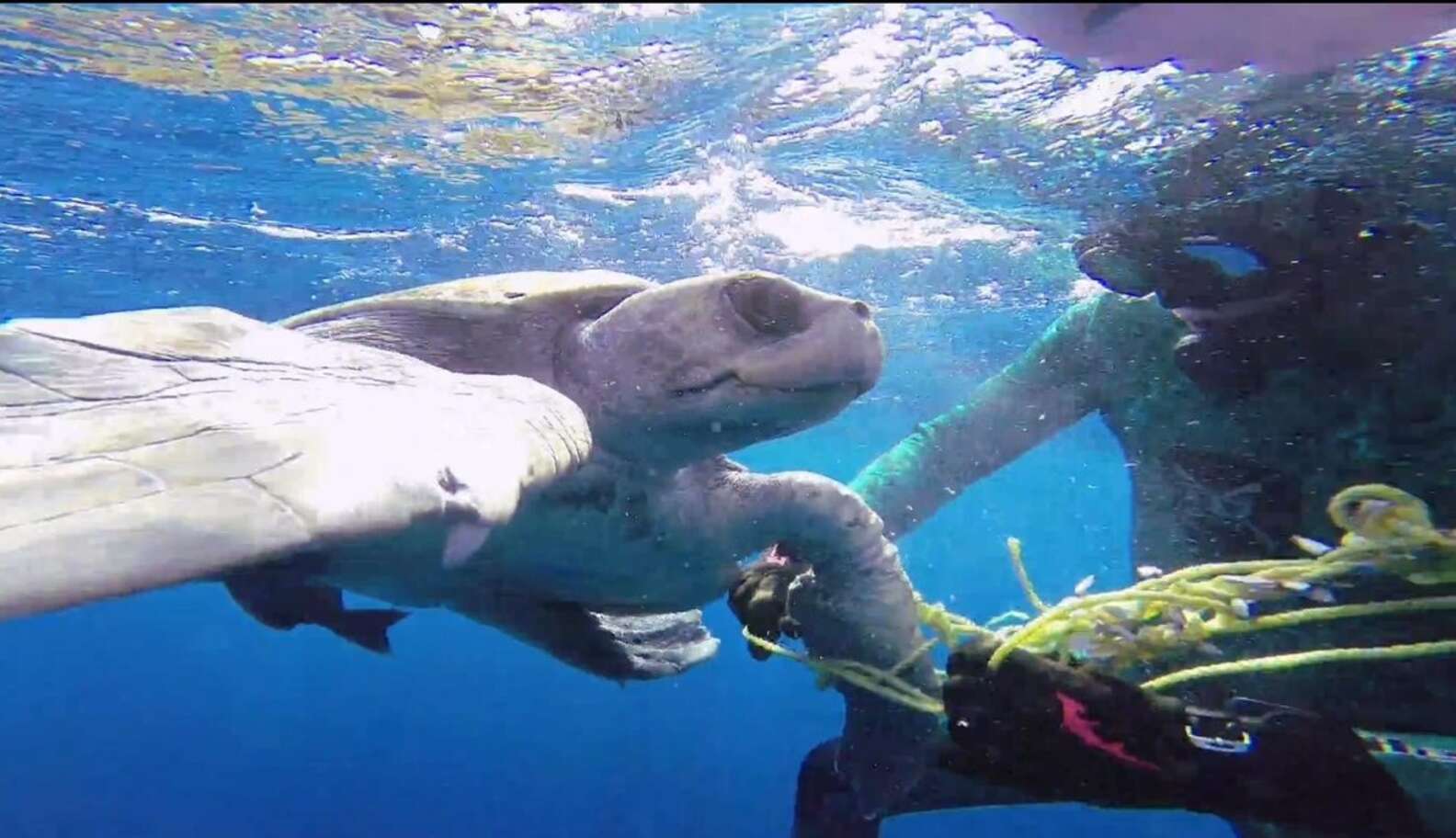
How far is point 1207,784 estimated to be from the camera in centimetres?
218

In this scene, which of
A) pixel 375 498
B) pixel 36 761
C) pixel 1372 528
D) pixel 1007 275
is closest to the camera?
pixel 375 498

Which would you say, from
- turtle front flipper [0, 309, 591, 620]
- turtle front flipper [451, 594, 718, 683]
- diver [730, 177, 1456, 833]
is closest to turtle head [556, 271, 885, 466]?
turtle front flipper [0, 309, 591, 620]

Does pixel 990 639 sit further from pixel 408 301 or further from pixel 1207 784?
pixel 408 301

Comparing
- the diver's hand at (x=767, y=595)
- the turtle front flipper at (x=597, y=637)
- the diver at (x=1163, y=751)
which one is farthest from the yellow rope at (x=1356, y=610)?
the turtle front flipper at (x=597, y=637)

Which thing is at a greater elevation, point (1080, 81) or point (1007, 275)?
point (1080, 81)

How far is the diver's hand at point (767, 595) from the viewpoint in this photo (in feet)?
11.5

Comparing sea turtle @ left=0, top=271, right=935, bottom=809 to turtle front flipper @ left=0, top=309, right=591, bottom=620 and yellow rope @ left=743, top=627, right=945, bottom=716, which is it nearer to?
turtle front flipper @ left=0, top=309, right=591, bottom=620

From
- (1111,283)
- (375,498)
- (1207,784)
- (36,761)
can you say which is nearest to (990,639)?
(1207,784)

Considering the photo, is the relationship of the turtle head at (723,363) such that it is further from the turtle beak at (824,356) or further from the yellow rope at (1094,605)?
the yellow rope at (1094,605)

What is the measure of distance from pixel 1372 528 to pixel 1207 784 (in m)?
0.78

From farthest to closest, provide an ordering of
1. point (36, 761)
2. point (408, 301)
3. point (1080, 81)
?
1. point (36, 761)
2. point (1080, 81)
3. point (408, 301)

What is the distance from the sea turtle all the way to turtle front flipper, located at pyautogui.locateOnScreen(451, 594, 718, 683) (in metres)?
0.01

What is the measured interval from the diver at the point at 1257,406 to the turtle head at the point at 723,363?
99 cm

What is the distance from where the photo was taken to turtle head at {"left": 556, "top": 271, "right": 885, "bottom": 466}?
2.86 m
